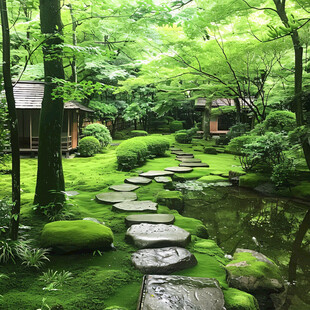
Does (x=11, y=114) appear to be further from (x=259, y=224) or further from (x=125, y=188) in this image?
(x=259, y=224)

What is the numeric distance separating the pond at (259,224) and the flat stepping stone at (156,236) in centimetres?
112

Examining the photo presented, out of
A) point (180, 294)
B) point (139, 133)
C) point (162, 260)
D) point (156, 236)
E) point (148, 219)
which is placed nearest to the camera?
point (180, 294)

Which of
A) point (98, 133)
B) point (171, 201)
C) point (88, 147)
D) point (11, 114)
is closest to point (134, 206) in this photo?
point (171, 201)

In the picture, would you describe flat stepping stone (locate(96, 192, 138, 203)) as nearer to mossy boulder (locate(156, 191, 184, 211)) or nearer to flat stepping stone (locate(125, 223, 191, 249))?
mossy boulder (locate(156, 191, 184, 211))

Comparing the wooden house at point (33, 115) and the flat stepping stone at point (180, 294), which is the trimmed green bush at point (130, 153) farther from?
the flat stepping stone at point (180, 294)

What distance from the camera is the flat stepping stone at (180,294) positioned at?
8.75ft

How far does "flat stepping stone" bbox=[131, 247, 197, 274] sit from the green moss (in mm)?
6407

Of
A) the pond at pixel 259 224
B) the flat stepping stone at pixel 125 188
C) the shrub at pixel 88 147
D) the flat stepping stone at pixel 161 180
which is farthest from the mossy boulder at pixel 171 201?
the shrub at pixel 88 147

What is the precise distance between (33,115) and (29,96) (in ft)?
5.38

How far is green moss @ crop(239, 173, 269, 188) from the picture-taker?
9.53 metres

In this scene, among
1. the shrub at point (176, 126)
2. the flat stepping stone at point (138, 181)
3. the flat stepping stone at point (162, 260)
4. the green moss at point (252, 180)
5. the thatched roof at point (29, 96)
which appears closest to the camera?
the flat stepping stone at point (162, 260)

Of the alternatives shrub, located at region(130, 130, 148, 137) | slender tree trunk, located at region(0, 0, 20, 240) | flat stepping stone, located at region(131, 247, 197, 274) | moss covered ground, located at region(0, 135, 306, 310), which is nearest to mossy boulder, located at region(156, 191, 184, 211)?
moss covered ground, located at region(0, 135, 306, 310)

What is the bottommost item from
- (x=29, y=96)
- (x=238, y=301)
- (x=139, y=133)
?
(x=238, y=301)

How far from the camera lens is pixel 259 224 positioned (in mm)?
6461
